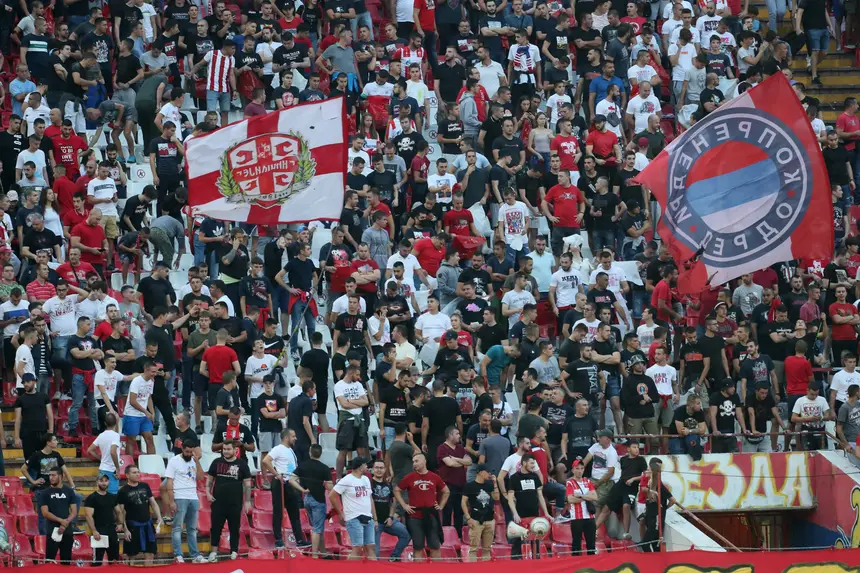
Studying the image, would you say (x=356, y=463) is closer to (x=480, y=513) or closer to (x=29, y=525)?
(x=480, y=513)

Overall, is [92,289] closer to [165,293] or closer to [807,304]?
[165,293]

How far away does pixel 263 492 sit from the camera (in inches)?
837

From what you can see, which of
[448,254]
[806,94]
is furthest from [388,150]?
[806,94]

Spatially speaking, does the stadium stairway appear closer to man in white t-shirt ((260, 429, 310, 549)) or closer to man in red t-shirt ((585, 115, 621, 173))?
man in red t-shirt ((585, 115, 621, 173))

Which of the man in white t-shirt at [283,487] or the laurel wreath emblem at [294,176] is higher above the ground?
the laurel wreath emblem at [294,176]

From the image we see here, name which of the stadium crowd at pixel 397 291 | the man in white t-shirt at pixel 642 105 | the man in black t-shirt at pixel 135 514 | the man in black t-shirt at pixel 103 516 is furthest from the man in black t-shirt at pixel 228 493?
the man in white t-shirt at pixel 642 105

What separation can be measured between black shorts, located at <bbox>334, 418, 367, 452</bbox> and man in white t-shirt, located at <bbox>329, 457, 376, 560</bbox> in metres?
1.29

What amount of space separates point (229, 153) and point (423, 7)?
352 inches

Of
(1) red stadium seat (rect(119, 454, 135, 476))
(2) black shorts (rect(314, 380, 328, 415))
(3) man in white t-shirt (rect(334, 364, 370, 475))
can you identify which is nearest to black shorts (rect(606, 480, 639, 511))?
(3) man in white t-shirt (rect(334, 364, 370, 475))

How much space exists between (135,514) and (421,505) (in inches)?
133

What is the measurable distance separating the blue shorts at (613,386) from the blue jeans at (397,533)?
13.6 feet

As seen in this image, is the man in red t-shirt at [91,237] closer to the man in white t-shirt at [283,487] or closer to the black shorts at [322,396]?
the black shorts at [322,396]

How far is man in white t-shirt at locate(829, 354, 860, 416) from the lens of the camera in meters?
24.3

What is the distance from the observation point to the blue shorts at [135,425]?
2158cm
